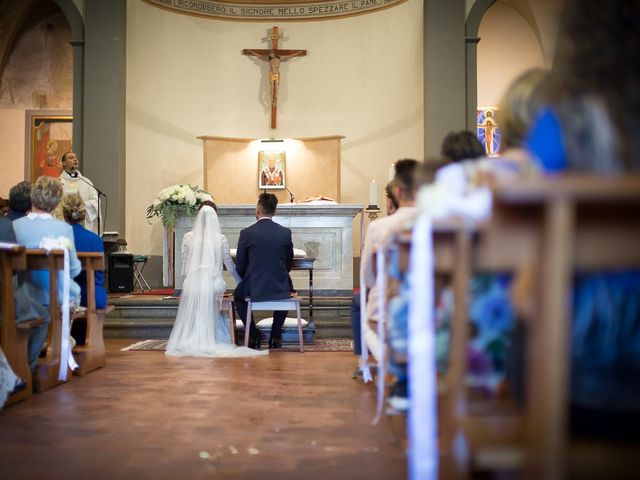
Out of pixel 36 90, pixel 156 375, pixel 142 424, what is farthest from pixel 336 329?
pixel 36 90

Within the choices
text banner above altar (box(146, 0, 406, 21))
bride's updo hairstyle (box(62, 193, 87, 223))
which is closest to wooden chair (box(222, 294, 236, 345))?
bride's updo hairstyle (box(62, 193, 87, 223))

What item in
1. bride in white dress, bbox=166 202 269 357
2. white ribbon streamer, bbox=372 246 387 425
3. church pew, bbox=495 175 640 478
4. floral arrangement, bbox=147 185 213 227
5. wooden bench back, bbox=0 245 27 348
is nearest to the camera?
church pew, bbox=495 175 640 478

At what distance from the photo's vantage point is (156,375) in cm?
468

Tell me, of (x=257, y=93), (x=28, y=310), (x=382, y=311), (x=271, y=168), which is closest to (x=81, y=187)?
(x=271, y=168)

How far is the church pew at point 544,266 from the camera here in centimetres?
128

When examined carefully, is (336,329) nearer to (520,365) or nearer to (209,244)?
(209,244)

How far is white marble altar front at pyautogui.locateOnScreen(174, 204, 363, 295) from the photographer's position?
26.1 feet

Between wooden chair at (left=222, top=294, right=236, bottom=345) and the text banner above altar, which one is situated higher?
the text banner above altar

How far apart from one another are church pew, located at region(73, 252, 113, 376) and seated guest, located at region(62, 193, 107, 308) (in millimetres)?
84

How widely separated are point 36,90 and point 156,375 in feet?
24.6

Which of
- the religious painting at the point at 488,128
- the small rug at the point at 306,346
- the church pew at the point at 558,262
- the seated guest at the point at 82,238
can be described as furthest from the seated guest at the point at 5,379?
the religious painting at the point at 488,128

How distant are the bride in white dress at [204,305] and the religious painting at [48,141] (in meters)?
5.70

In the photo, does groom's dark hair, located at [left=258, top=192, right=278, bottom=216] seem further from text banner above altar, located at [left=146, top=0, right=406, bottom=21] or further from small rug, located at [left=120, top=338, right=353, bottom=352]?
text banner above altar, located at [left=146, top=0, right=406, bottom=21]

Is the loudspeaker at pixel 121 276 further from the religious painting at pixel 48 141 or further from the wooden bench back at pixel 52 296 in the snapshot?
the wooden bench back at pixel 52 296
